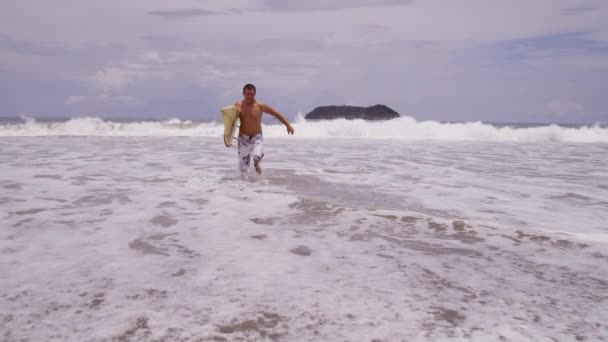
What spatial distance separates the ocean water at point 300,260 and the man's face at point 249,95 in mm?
1635

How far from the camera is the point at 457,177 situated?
7891mm

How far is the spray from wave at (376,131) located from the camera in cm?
2384

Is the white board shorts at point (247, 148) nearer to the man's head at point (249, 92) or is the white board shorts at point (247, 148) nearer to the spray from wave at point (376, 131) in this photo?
the man's head at point (249, 92)

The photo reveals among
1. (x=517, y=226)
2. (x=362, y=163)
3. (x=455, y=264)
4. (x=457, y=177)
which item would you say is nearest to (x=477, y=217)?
(x=517, y=226)

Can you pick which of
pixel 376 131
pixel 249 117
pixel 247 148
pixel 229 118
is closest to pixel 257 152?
pixel 247 148

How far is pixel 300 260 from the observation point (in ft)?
10.9

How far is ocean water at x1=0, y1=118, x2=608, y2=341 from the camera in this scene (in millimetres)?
2266

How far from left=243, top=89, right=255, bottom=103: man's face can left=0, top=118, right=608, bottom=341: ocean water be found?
5.37 feet

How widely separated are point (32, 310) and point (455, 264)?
262 cm

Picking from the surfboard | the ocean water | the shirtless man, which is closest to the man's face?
the shirtless man

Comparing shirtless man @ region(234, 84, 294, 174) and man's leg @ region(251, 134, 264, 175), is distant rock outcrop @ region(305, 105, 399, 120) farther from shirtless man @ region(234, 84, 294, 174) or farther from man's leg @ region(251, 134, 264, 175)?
man's leg @ region(251, 134, 264, 175)

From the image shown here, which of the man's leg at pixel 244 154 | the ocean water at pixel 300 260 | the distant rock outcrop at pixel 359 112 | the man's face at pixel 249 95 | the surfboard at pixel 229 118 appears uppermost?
the distant rock outcrop at pixel 359 112

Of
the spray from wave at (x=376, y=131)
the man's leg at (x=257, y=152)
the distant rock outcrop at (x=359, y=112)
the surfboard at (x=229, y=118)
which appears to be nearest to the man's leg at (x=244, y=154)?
the man's leg at (x=257, y=152)

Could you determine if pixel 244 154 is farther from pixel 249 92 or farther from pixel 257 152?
pixel 249 92
